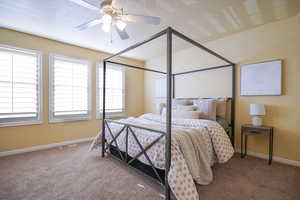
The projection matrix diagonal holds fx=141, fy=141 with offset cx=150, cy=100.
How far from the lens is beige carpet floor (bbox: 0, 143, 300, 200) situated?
1709 mm

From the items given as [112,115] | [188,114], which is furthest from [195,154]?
[112,115]

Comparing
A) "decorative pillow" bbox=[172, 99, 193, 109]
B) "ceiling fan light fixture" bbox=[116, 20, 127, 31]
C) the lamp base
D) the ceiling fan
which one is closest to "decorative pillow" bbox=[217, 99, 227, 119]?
the lamp base

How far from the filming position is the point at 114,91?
4.48 metres

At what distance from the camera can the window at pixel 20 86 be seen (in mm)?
2808

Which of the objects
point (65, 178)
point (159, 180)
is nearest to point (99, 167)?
point (65, 178)

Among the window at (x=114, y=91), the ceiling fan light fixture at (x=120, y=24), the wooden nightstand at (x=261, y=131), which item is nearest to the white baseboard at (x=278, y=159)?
the wooden nightstand at (x=261, y=131)

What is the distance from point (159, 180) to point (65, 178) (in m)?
1.39

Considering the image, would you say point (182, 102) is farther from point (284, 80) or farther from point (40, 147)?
point (40, 147)

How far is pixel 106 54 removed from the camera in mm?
4262

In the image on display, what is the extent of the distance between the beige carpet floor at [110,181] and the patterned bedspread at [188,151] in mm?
295

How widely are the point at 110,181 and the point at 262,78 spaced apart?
324cm

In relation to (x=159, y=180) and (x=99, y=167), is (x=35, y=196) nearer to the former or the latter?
(x=99, y=167)

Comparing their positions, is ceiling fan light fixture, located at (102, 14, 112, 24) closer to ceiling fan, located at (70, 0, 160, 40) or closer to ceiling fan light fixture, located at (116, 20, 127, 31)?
ceiling fan, located at (70, 0, 160, 40)

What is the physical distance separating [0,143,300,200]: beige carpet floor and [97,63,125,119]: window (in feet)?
6.18
